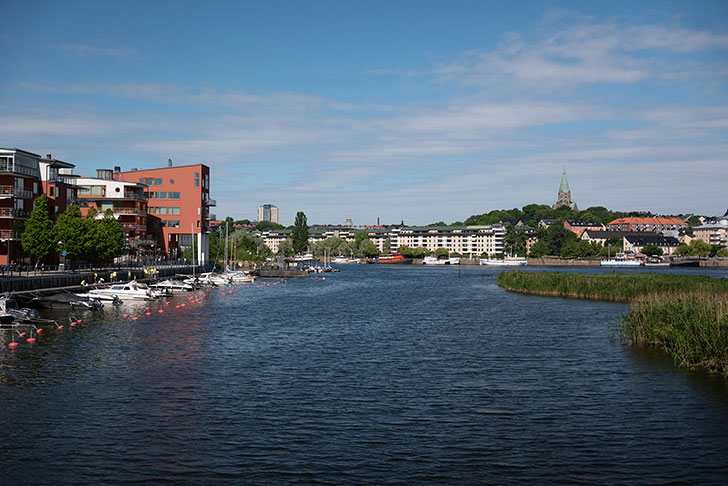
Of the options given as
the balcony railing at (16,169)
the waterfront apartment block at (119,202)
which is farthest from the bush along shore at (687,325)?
the waterfront apartment block at (119,202)

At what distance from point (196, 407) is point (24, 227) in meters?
84.6

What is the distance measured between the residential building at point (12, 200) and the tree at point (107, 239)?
10.9 meters

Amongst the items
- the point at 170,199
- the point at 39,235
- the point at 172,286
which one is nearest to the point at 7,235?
the point at 39,235

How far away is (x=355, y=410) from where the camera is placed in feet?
98.5

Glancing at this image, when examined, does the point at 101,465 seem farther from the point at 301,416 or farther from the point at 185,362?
the point at 185,362

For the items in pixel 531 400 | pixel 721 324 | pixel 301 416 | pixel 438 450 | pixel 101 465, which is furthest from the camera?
pixel 721 324

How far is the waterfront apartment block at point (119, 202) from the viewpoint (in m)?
140

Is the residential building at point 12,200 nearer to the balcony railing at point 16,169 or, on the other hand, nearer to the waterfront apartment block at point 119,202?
the balcony railing at point 16,169

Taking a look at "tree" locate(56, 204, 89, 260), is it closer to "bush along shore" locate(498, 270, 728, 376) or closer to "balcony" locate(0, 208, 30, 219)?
"balcony" locate(0, 208, 30, 219)

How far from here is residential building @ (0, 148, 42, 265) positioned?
97.8 meters

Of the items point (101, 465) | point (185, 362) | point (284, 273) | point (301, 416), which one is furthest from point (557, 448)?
point (284, 273)

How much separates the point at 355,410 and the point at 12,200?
89655 mm

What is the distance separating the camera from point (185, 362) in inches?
1642

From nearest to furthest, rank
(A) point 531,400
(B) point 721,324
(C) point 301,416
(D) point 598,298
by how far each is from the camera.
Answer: (C) point 301,416 → (A) point 531,400 → (B) point 721,324 → (D) point 598,298
